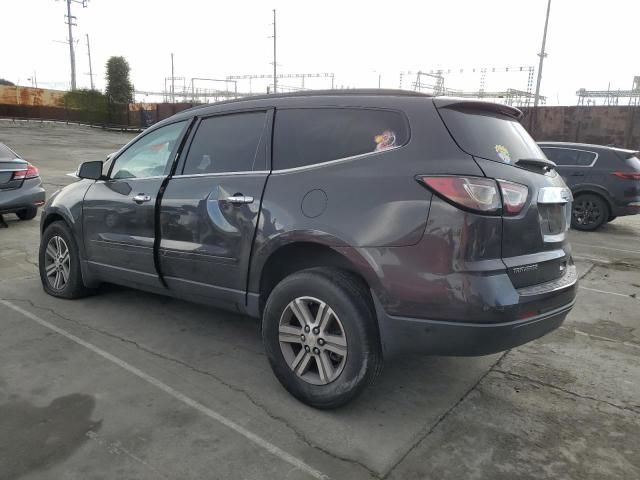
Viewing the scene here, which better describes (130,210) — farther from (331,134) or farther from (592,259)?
(592,259)

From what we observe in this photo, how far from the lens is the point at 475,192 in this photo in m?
2.52

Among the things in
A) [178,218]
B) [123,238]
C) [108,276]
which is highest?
[178,218]

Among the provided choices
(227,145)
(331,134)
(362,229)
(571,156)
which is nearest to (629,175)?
(571,156)

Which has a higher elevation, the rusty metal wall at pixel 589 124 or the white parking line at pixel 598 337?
the rusty metal wall at pixel 589 124

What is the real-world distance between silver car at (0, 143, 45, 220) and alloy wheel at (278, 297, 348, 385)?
6.82m

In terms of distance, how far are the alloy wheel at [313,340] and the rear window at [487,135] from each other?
117cm

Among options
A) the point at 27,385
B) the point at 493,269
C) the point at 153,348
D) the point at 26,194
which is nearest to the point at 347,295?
the point at 493,269

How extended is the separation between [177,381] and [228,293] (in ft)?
2.11

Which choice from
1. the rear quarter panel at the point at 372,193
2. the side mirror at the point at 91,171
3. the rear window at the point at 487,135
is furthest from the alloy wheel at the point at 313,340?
the side mirror at the point at 91,171

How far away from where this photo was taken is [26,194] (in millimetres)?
8266

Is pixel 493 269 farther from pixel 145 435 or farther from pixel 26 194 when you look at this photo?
pixel 26 194

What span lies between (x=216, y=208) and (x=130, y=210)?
3.46 ft

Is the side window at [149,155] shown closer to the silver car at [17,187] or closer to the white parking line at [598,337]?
the white parking line at [598,337]

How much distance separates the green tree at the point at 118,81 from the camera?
149 feet
